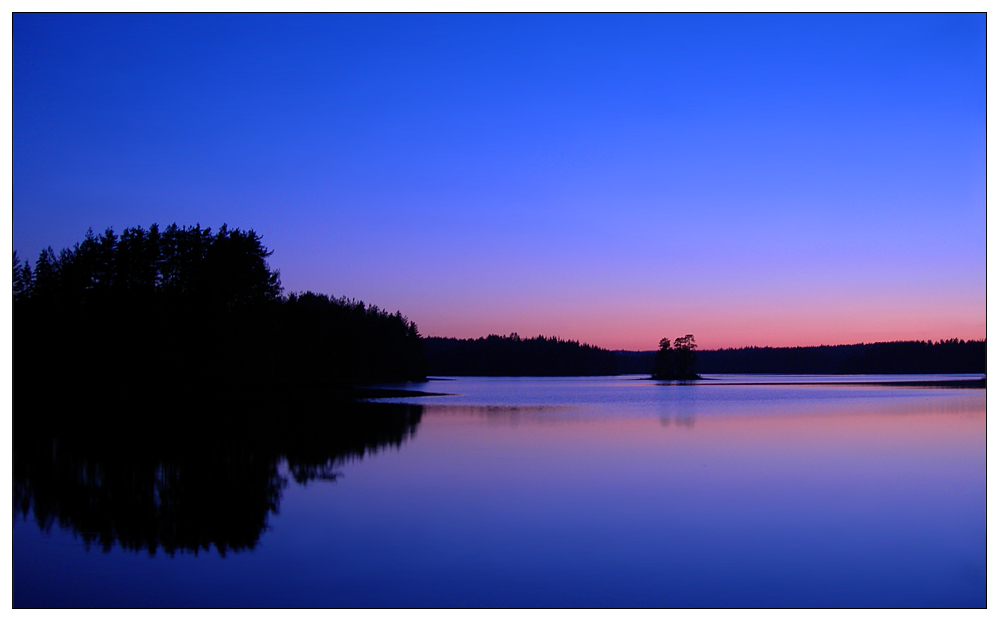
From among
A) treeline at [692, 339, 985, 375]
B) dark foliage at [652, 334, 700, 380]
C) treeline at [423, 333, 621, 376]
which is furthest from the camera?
treeline at [423, 333, 621, 376]

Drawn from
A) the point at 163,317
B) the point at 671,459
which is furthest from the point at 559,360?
the point at 671,459

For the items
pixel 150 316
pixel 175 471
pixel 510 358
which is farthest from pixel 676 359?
pixel 175 471

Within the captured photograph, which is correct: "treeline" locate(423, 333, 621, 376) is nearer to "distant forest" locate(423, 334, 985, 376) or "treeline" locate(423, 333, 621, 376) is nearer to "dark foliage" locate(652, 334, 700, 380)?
"distant forest" locate(423, 334, 985, 376)

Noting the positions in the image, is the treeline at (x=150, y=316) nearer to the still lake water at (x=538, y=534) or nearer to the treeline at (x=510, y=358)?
the still lake water at (x=538, y=534)

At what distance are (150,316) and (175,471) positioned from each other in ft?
95.3

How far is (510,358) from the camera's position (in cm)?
17300

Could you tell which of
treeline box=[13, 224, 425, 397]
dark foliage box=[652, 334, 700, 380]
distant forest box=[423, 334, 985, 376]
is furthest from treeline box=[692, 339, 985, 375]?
treeline box=[13, 224, 425, 397]

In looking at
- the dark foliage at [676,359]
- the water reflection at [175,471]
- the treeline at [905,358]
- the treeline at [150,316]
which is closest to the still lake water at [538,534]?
the water reflection at [175,471]

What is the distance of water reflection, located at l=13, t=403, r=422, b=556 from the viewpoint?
986 centimetres

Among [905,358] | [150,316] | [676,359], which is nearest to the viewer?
[150,316]

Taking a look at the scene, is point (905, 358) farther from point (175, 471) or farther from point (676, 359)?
point (175, 471)

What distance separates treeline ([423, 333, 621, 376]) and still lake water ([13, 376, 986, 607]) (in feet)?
486
